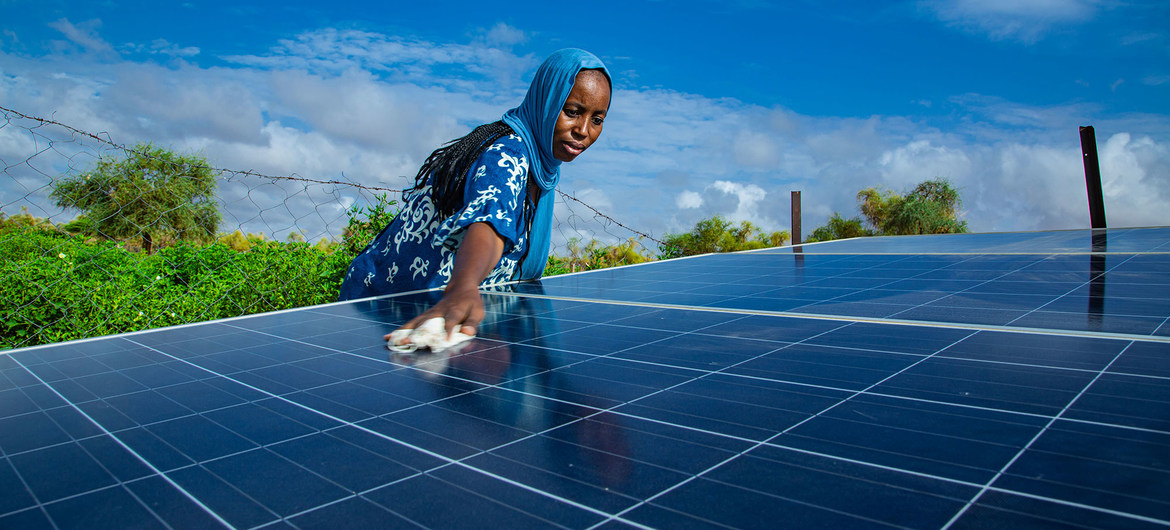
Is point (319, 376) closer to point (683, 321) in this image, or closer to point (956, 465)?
point (683, 321)

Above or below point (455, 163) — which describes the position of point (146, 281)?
below

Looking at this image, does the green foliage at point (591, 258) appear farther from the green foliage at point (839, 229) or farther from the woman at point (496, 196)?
the green foliage at point (839, 229)

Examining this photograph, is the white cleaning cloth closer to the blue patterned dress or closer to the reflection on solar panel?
the reflection on solar panel

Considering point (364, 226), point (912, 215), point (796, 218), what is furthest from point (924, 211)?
point (364, 226)

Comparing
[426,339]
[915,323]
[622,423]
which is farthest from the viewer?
[915,323]

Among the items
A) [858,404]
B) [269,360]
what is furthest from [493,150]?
[858,404]

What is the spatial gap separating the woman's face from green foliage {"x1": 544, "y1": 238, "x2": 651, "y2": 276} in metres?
3.87

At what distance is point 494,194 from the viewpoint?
2828 mm

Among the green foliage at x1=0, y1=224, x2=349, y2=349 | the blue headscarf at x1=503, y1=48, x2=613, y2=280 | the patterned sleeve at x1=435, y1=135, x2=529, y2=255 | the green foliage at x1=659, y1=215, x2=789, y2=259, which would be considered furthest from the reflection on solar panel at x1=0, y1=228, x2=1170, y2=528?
the green foliage at x1=659, y1=215, x2=789, y2=259

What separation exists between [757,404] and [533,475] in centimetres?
45

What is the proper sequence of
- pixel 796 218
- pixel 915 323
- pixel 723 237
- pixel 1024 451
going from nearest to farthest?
1. pixel 1024 451
2. pixel 915 323
3. pixel 796 218
4. pixel 723 237

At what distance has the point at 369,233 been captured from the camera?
20.9 feet

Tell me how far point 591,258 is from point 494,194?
6207mm

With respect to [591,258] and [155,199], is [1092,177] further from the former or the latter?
[155,199]
